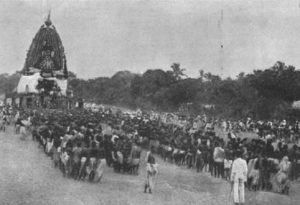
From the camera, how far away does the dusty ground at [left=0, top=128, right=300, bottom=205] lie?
12750 mm

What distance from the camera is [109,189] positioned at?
1466cm

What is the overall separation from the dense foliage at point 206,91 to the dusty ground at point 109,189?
32705 mm

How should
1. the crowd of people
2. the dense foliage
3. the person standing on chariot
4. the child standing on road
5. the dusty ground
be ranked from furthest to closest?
the dense foliage
the child standing on road
the crowd of people
the person standing on chariot
the dusty ground

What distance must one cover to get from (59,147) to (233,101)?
4293 centimetres

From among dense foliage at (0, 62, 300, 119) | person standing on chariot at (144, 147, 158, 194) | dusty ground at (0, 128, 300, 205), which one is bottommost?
dusty ground at (0, 128, 300, 205)

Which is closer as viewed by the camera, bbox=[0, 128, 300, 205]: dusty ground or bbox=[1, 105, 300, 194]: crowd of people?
bbox=[0, 128, 300, 205]: dusty ground

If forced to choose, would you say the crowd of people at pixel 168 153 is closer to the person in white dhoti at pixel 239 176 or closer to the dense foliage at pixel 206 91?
the person in white dhoti at pixel 239 176

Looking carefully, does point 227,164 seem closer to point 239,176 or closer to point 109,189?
point 109,189

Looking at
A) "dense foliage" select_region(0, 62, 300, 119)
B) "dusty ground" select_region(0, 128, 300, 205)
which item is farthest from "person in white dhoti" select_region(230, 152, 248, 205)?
"dense foliage" select_region(0, 62, 300, 119)

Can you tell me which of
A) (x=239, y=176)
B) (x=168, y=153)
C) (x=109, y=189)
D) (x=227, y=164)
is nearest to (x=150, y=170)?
(x=109, y=189)

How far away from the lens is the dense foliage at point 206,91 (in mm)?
53188

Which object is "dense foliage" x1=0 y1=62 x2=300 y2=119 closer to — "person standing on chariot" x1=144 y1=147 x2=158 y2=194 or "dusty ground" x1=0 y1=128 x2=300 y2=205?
"dusty ground" x1=0 y1=128 x2=300 y2=205

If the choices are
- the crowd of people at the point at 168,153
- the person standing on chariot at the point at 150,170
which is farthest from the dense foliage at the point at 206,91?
the person standing on chariot at the point at 150,170

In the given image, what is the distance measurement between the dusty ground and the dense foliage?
1288 inches
